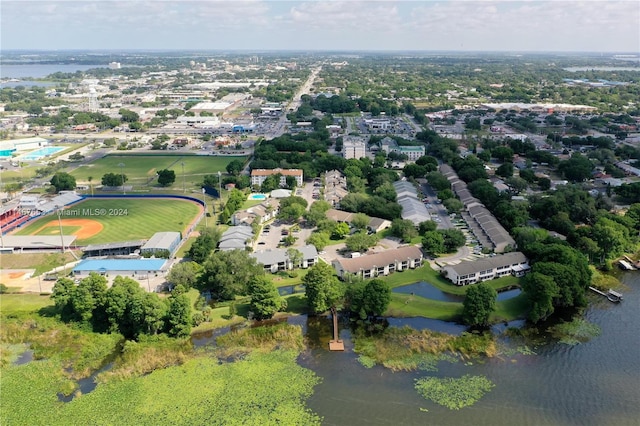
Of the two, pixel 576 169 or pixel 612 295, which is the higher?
pixel 576 169

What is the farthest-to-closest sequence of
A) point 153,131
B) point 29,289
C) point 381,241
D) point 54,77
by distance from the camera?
point 54,77
point 153,131
point 381,241
point 29,289

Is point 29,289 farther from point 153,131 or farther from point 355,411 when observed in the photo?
point 153,131

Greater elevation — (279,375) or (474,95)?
(474,95)

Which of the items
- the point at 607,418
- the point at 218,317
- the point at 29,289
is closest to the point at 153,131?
the point at 29,289

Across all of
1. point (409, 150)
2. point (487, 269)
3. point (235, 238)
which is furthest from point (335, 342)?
point (409, 150)

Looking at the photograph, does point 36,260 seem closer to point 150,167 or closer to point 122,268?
point 122,268

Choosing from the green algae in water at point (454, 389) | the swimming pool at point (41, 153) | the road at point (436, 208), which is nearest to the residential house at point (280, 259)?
the road at point (436, 208)

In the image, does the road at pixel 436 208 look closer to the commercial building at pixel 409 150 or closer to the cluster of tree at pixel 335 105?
the commercial building at pixel 409 150
